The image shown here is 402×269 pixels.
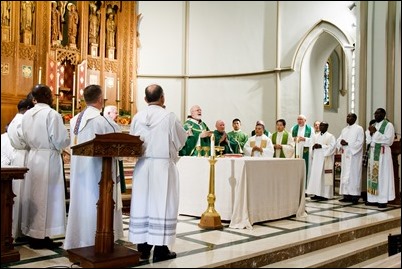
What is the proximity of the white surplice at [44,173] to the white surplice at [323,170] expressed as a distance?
5.30m

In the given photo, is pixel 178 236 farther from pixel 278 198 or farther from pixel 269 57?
pixel 269 57

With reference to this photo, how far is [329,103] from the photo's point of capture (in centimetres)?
1441

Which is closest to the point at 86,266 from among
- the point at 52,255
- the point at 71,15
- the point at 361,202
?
the point at 52,255

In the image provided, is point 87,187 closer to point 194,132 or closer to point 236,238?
point 236,238

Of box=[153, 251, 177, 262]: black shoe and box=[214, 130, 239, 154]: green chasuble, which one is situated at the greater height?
box=[214, 130, 239, 154]: green chasuble

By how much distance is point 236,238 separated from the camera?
486 centimetres

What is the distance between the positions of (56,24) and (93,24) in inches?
33.7

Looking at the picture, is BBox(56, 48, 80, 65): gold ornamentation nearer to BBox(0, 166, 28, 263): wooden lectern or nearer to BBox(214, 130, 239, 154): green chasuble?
BBox(214, 130, 239, 154): green chasuble

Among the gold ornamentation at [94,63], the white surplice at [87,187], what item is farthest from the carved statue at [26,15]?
the white surplice at [87,187]

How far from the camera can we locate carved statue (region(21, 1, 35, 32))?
968 centimetres

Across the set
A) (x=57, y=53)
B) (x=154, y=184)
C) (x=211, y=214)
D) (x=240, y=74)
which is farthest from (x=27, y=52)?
(x=154, y=184)

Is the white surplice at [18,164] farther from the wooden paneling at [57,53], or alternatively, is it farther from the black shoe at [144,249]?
the wooden paneling at [57,53]

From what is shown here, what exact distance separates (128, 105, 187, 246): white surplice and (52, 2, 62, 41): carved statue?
22.8 ft

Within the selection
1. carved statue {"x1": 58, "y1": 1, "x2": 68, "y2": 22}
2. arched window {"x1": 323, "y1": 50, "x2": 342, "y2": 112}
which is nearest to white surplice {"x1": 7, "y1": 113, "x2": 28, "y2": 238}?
carved statue {"x1": 58, "y1": 1, "x2": 68, "y2": 22}
